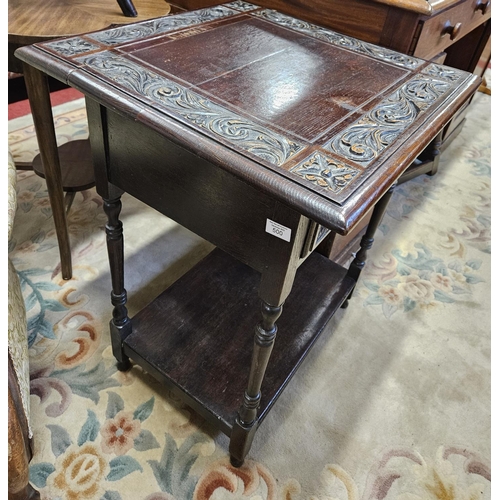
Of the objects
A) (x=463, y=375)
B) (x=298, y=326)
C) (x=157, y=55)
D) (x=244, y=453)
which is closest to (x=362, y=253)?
(x=298, y=326)

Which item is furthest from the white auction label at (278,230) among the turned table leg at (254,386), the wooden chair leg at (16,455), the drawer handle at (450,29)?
the drawer handle at (450,29)

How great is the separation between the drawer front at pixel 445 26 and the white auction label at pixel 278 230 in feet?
2.15

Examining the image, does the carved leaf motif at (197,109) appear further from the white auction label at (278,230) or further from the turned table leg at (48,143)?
the turned table leg at (48,143)

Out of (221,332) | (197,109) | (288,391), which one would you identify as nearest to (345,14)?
(197,109)

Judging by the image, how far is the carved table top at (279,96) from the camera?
0.51 m

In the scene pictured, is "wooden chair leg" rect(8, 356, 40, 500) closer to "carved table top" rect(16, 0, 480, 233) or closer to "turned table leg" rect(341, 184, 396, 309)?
"carved table top" rect(16, 0, 480, 233)

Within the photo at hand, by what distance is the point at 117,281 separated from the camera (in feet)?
2.85

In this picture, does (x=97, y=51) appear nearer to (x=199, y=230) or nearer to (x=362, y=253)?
(x=199, y=230)

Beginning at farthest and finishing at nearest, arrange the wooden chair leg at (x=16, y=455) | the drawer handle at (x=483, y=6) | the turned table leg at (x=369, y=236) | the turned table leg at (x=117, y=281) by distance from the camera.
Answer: the drawer handle at (x=483, y=6), the turned table leg at (x=369, y=236), the turned table leg at (x=117, y=281), the wooden chair leg at (x=16, y=455)

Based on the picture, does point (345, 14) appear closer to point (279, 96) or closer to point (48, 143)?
point (279, 96)

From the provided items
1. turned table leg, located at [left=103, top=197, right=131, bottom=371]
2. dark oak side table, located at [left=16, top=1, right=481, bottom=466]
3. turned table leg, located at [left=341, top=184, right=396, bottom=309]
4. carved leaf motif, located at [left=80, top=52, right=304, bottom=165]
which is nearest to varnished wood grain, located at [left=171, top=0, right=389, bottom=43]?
dark oak side table, located at [left=16, top=1, right=481, bottom=466]

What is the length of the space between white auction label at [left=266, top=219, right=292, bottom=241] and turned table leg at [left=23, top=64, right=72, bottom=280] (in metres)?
0.61

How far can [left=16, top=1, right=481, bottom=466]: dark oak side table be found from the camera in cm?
53

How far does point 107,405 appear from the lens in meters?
0.93
